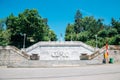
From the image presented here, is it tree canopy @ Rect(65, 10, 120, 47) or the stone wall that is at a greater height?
tree canopy @ Rect(65, 10, 120, 47)

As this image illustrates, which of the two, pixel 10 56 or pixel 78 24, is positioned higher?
pixel 78 24

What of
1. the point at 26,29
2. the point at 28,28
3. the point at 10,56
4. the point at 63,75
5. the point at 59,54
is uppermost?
the point at 28,28

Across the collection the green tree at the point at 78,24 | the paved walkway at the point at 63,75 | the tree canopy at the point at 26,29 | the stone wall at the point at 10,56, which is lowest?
the paved walkway at the point at 63,75

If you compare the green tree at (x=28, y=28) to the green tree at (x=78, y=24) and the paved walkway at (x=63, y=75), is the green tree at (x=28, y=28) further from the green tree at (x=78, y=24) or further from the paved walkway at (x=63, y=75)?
the paved walkway at (x=63, y=75)

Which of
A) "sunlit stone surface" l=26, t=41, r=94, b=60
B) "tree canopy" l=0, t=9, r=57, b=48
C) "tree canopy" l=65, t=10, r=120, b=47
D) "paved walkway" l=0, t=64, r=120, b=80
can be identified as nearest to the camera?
"paved walkway" l=0, t=64, r=120, b=80

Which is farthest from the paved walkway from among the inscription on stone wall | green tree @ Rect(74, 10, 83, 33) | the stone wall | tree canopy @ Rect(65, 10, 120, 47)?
green tree @ Rect(74, 10, 83, 33)

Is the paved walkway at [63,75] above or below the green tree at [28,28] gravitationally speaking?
below

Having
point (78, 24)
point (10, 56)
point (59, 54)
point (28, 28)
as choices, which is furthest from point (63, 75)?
point (78, 24)

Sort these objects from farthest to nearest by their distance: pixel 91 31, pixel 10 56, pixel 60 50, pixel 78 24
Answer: pixel 78 24
pixel 91 31
pixel 60 50
pixel 10 56

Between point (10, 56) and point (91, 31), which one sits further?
point (91, 31)

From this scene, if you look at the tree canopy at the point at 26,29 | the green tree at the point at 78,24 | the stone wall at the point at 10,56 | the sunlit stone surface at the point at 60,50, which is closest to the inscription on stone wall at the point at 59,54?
the sunlit stone surface at the point at 60,50

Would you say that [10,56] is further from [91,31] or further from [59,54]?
[91,31]

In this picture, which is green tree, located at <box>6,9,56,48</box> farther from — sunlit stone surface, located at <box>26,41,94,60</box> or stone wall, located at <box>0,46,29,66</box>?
stone wall, located at <box>0,46,29,66</box>

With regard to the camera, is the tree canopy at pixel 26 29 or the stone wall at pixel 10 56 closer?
the stone wall at pixel 10 56
